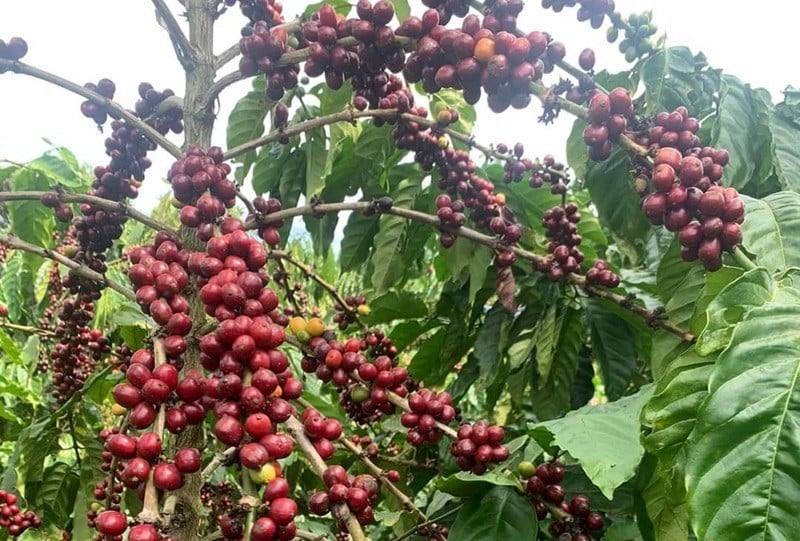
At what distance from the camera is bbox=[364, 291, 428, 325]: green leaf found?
8.11ft

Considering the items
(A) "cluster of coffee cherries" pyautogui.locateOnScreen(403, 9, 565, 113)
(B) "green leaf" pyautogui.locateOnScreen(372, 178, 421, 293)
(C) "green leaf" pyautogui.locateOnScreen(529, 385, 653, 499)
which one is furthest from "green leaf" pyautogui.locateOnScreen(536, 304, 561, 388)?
(A) "cluster of coffee cherries" pyautogui.locateOnScreen(403, 9, 565, 113)

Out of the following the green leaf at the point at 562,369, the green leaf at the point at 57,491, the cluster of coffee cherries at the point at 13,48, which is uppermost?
the cluster of coffee cherries at the point at 13,48

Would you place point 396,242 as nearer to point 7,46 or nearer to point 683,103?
point 683,103

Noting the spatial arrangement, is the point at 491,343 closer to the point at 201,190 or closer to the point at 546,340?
the point at 546,340

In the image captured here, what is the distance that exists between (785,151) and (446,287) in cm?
113

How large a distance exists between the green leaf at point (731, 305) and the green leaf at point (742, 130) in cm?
59

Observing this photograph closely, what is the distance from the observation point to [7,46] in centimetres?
126

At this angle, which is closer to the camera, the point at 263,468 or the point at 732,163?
the point at 263,468

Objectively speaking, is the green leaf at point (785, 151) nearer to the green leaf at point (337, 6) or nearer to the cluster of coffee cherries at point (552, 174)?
the cluster of coffee cherries at point (552, 174)

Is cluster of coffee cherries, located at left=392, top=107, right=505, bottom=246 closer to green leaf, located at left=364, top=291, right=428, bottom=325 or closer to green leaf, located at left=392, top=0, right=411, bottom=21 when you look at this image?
green leaf, located at left=392, top=0, right=411, bottom=21

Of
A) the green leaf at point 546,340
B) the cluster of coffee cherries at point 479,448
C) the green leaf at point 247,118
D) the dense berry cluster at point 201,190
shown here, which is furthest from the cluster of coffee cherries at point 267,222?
the green leaf at point 546,340

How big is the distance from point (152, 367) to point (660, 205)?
2.90ft

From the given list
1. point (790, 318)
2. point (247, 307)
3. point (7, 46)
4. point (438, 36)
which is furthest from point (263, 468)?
point (7, 46)

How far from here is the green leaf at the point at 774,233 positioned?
3.79 ft
